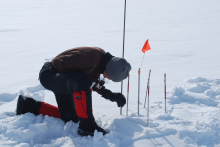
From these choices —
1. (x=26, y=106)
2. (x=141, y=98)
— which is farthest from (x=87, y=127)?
(x=141, y=98)

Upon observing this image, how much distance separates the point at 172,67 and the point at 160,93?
136cm

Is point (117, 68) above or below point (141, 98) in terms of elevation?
above

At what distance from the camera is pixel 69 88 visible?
2.12m

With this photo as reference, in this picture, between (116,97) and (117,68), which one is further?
(116,97)

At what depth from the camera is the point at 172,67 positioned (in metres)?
4.48

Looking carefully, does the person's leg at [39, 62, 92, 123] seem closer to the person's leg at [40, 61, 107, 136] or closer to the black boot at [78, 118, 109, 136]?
the person's leg at [40, 61, 107, 136]

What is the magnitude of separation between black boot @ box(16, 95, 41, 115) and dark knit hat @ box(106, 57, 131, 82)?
0.99 m

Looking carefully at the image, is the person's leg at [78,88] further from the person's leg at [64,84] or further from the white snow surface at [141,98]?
the white snow surface at [141,98]

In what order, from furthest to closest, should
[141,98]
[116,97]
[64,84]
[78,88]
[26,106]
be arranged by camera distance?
[141,98] < [116,97] < [26,106] < [64,84] < [78,88]

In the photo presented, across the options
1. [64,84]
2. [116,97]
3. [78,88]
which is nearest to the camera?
[78,88]

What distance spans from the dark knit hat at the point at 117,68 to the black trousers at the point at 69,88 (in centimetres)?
24

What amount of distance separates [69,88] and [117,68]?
20.6 inches

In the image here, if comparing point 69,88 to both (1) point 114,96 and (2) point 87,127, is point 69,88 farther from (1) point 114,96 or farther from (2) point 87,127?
(1) point 114,96

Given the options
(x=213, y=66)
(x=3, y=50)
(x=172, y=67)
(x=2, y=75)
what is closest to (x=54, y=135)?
(x=2, y=75)
